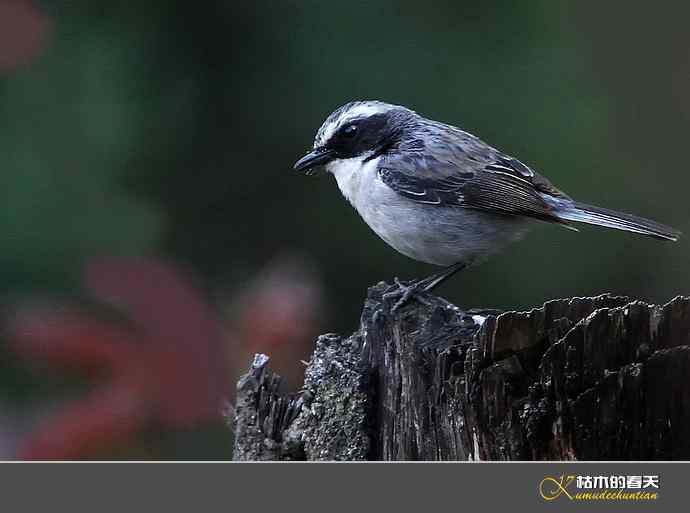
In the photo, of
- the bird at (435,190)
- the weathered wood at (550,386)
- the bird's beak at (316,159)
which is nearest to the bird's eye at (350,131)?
the bird at (435,190)

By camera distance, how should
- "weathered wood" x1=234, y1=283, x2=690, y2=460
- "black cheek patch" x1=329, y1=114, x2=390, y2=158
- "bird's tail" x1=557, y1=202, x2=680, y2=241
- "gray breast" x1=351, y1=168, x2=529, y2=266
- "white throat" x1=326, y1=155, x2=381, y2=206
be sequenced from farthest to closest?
"black cheek patch" x1=329, y1=114, x2=390, y2=158
"white throat" x1=326, y1=155, x2=381, y2=206
"gray breast" x1=351, y1=168, x2=529, y2=266
"bird's tail" x1=557, y1=202, x2=680, y2=241
"weathered wood" x1=234, y1=283, x2=690, y2=460

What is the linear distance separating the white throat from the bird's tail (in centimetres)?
99

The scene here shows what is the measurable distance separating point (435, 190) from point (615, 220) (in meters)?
0.91

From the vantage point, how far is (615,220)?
18.9ft

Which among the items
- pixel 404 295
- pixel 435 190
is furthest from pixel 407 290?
pixel 435 190

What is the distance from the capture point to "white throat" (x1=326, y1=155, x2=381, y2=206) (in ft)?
19.9

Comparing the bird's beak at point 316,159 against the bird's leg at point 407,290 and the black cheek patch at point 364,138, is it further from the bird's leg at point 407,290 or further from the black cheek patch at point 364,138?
the bird's leg at point 407,290

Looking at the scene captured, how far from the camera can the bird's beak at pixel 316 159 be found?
615 cm

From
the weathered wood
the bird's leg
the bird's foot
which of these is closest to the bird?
the bird's leg

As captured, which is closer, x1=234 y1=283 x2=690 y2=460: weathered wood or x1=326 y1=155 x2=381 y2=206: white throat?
x1=234 y1=283 x2=690 y2=460: weathered wood

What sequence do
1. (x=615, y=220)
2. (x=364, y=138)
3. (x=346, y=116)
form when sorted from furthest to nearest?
(x=364, y=138)
(x=346, y=116)
(x=615, y=220)

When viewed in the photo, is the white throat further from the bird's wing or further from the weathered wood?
the weathered wood

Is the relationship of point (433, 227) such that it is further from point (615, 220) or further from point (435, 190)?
point (615, 220)

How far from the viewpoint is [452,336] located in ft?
14.2
